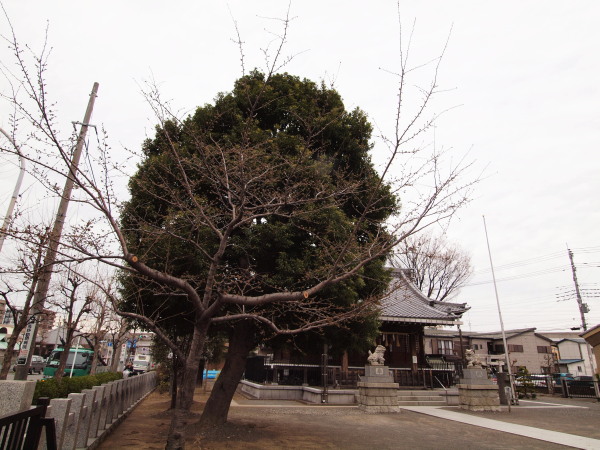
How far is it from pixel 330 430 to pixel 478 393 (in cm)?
771

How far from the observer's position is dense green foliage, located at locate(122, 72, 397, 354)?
24.7ft

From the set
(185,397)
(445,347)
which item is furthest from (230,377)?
(445,347)

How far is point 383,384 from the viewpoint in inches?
529

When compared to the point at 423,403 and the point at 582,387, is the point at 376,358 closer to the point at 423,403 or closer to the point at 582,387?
the point at 423,403

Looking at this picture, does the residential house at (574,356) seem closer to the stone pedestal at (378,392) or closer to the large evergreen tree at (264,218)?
the stone pedestal at (378,392)

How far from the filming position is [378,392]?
43.8ft

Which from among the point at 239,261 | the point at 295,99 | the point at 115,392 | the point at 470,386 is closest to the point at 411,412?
the point at 470,386

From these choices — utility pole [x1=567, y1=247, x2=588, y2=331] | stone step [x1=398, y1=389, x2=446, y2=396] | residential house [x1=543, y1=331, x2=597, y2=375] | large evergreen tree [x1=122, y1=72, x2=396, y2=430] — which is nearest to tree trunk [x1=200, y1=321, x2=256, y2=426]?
large evergreen tree [x1=122, y1=72, x2=396, y2=430]

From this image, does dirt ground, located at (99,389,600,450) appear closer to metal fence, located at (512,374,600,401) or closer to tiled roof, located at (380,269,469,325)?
tiled roof, located at (380,269,469,325)

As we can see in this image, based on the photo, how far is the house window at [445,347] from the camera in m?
35.3

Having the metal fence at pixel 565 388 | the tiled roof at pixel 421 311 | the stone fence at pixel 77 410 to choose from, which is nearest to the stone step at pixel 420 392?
the tiled roof at pixel 421 311

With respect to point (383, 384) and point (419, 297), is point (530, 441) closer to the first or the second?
point (383, 384)

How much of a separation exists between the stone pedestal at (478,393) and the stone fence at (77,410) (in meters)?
12.3

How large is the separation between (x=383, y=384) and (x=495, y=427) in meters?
3.77
